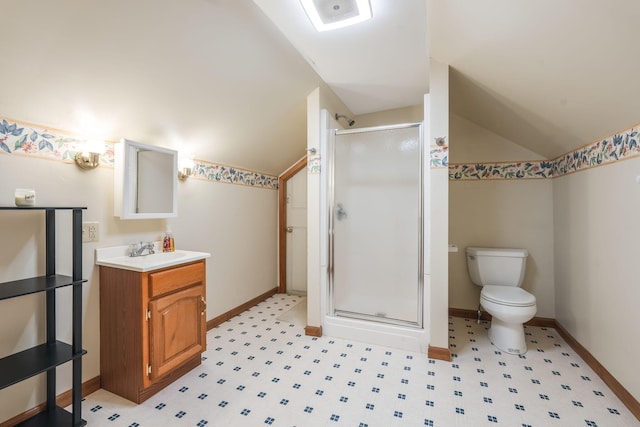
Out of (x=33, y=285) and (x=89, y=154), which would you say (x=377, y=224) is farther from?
(x=33, y=285)

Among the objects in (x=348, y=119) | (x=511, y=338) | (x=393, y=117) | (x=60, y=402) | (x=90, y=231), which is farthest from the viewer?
(x=393, y=117)

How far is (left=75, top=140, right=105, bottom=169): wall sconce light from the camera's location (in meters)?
1.69

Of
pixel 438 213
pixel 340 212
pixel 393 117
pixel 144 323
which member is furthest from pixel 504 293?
pixel 144 323

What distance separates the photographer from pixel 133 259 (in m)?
1.89

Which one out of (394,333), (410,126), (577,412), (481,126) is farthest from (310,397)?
(481,126)

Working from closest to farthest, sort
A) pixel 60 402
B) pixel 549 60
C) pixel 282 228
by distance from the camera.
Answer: pixel 549 60, pixel 60 402, pixel 282 228

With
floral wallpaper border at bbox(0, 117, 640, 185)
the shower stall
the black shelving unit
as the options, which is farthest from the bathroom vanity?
the shower stall

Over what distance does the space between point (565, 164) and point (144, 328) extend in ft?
11.0

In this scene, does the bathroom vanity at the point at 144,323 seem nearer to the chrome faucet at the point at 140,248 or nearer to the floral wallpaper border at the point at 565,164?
the chrome faucet at the point at 140,248

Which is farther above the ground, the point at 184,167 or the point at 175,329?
the point at 184,167

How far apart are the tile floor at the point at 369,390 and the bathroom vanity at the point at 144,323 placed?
13 centimetres

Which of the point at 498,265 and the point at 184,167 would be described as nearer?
the point at 184,167

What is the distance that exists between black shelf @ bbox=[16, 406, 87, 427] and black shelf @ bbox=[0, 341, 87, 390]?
335 mm

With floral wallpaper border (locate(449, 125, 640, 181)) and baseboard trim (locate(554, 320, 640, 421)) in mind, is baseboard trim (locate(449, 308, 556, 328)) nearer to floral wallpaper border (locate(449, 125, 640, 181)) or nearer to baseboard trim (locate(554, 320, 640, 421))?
baseboard trim (locate(554, 320, 640, 421))
